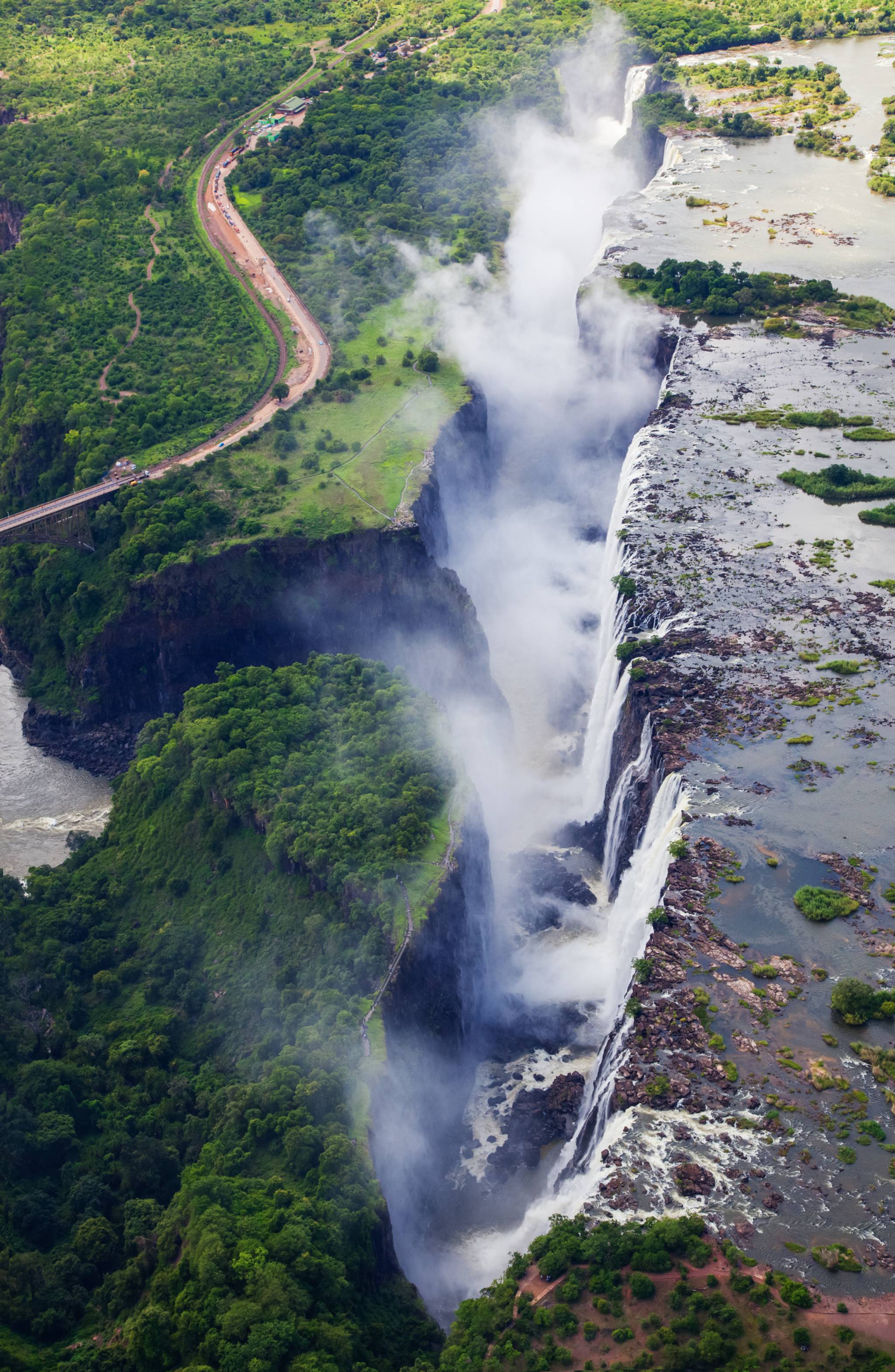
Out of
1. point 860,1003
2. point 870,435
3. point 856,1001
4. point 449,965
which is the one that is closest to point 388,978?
point 449,965

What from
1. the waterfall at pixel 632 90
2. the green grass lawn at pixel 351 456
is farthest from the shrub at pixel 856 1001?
the waterfall at pixel 632 90

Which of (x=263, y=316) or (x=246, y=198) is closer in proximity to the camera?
(x=263, y=316)

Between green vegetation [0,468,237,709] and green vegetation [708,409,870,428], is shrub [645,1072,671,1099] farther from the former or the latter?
green vegetation [708,409,870,428]

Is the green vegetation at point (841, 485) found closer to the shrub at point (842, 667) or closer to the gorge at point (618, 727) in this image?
the gorge at point (618, 727)

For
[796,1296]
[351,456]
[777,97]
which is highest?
[777,97]

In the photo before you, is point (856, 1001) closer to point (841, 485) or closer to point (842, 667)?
point (842, 667)

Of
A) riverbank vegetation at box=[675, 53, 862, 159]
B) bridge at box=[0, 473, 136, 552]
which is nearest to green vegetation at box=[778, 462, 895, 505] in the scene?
bridge at box=[0, 473, 136, 552]
